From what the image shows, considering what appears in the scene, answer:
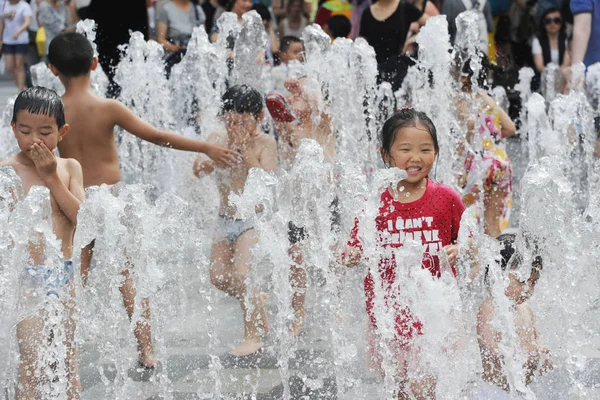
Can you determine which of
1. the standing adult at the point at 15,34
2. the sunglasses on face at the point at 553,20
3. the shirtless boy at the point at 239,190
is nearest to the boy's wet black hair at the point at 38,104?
the shirtless boy at the point at 239,190

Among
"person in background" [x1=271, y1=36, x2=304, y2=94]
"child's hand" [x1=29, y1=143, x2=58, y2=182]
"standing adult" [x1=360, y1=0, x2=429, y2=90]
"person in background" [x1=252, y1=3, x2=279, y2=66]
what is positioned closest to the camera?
"child's hand" [x1=29, y1=143, x2=58, y2=182]

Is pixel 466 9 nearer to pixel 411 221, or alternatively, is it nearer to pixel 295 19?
pixel 295 19

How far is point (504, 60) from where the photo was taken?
23.2ft

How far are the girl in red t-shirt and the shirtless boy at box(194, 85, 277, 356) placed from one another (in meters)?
1.05

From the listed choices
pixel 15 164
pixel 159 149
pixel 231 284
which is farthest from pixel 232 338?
pixel 159 149

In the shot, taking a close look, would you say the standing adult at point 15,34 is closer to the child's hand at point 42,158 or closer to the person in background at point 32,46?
the person in background at point 32,46

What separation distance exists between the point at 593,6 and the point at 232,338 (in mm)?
3451

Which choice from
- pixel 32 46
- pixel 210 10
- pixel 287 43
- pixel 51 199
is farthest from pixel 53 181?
pixel 32 46

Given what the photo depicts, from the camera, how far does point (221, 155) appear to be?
423cm

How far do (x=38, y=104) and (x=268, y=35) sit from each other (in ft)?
20.3

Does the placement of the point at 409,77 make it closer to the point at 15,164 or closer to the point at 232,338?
the point at 232,338

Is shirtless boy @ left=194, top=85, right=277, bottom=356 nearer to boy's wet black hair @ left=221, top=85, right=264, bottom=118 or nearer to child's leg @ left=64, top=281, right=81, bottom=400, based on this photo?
boy's wet black hair @ left=221, top=85, right=264, bottom=118

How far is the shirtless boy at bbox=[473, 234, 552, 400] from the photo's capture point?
3.22 metres

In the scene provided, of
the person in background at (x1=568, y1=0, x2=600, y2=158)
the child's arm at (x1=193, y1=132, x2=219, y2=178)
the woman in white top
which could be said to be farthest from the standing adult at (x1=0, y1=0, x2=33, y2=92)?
the child's arm at (x1=193, y1=132, x2=219, y2=178)
